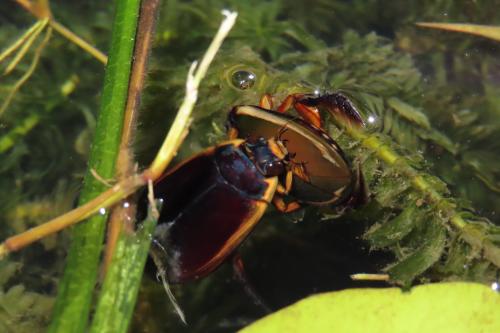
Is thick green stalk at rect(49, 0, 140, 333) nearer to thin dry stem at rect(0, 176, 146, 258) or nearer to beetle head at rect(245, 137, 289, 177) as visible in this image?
thin dry stem at rect(0, 176, 146, 258)

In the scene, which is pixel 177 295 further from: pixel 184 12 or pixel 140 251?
pixel 184 12

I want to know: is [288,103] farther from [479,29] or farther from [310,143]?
[479,29]

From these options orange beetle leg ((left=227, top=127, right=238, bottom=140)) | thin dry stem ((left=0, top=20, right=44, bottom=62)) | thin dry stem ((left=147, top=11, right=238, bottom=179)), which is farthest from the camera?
thin dry stem ((left=0, top=20, right=44, bottom=62))

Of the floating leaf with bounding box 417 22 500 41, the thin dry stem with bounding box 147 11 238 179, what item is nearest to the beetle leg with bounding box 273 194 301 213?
the thin dry stem with bounding box 147 11 238 179

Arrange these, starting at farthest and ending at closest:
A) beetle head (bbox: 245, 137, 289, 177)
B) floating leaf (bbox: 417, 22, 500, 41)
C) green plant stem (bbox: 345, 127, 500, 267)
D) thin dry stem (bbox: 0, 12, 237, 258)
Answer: floating leaf (bbox: 417, 22, 500, 41), beetle head (bbox: 245, 137, 289, 177), green plant stem (bbox: 345, 127, 500, 267), thin dry stem (bbox: 0, 12, 237, 258)

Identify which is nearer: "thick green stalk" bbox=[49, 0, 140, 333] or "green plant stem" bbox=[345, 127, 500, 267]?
"thick green stalk" bbox=[49, 0, 140, 333]

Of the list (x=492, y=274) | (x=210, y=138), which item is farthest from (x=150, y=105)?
(x=492, y=274)

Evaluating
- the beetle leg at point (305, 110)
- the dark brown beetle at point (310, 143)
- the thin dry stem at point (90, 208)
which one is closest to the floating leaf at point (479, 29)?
the dark brown beetle at point (310, 143)
